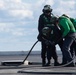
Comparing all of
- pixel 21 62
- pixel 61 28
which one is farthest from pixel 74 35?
pixel 21 62

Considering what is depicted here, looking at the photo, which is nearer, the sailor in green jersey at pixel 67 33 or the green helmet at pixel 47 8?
the sailor in green jersey at pixel 67 33

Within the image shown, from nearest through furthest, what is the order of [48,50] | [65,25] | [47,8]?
[65,25] < [47,8] < [48,50]

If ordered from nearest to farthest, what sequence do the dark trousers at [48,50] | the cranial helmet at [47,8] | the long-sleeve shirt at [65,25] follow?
the long-sleeve shirt at [65,25], the cranial helmet at [47,8], the dark trousers at [48,50]

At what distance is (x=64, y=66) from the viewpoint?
17.5m

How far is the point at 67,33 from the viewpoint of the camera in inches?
693

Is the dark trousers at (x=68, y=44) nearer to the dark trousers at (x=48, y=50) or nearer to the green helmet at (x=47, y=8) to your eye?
the dark trousers at (x=48, y=50)

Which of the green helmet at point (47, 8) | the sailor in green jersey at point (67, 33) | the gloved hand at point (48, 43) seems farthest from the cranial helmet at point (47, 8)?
the gloved hand at point (48, 43)

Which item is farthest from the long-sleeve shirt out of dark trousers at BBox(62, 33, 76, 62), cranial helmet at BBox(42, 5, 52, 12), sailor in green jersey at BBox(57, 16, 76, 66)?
cranial helmet at BBox(42, 5, 52, 12)

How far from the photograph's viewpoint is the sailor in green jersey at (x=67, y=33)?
17.6m

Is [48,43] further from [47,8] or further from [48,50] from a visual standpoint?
[47,8]

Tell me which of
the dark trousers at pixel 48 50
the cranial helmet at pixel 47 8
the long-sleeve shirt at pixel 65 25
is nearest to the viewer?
the long-sleeve shirt at pixel 65 25

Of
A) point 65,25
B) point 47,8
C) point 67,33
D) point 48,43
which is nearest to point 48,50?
point 48,43

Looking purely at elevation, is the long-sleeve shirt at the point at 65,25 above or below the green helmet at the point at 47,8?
below

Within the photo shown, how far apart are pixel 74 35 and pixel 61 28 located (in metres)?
0.55
